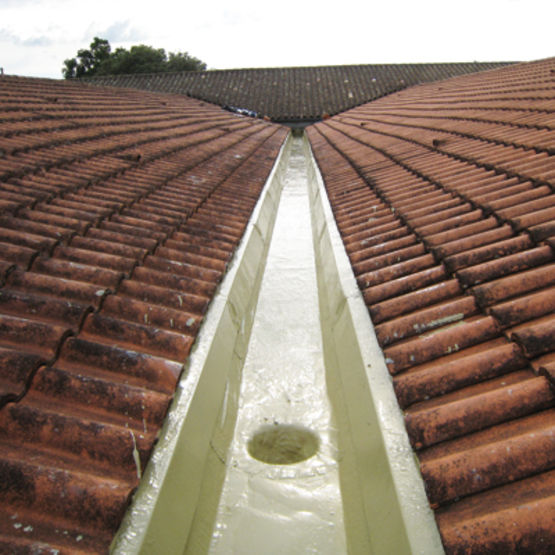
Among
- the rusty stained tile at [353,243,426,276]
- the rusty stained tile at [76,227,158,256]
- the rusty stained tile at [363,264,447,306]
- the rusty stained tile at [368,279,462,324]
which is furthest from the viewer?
the rusty stained tile at [353,243,426,276]

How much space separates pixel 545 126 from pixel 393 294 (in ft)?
9.51

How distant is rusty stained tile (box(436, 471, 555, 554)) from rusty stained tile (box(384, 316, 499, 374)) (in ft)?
2.24

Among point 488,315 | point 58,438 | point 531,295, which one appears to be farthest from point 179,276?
point 531,295

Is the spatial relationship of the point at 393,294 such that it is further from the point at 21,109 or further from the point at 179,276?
the point at 21,109

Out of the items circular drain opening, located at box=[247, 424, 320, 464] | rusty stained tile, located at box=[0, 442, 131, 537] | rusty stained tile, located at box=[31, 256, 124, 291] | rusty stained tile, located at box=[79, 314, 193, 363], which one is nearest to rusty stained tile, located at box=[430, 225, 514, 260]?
circular drain opening, located at box=[247, 424, 320, 464]

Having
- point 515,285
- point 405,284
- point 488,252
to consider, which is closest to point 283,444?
point 405,284

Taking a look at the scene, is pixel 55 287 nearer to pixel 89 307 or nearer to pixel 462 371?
pixel 89 307

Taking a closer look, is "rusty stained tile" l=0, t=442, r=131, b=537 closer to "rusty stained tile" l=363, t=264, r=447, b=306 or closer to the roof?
the roof

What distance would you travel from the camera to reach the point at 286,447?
2410 mm

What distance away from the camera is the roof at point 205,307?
1.33 metres

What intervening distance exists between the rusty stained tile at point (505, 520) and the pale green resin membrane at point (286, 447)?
105 mm

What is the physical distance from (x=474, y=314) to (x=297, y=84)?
19880 millimetres

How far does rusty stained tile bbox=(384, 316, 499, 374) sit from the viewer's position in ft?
6.27

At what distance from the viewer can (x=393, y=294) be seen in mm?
2514
